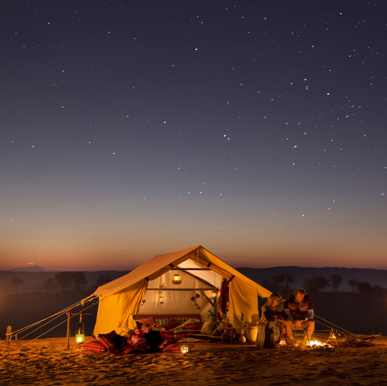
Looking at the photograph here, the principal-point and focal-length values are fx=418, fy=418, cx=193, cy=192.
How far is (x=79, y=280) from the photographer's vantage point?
84.9 meters

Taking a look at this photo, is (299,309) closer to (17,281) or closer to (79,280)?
(79,280)

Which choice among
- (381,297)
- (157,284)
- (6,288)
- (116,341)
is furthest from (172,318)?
(6,288)

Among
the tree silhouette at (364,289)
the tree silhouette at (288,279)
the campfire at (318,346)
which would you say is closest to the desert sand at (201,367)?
the campfire at (318,346)

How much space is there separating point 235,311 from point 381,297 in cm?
5888

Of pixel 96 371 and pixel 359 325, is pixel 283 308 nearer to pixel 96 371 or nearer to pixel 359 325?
pixel 96 371

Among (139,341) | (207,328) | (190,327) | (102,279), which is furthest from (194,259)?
(102,279)

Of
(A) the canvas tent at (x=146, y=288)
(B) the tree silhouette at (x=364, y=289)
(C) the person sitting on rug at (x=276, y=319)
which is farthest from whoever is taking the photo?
(B) the tree silhouette at (x=364, y=289)

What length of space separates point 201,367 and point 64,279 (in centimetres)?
8448

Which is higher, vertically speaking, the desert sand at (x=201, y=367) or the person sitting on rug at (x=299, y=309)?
the person sitting on rug at (x=299, y=309)

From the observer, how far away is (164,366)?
648 centimetres

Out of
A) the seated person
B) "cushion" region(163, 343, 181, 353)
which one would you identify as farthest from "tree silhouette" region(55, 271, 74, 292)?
the seated person

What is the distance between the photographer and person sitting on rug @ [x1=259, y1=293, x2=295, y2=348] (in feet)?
27.3

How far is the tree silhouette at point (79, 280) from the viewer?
8346 cm

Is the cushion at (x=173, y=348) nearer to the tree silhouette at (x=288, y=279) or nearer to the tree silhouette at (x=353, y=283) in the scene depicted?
the tree silhouette at (x=353, y=283)
